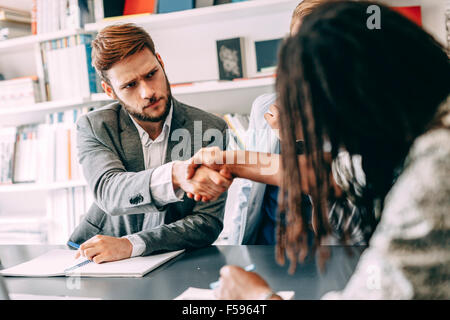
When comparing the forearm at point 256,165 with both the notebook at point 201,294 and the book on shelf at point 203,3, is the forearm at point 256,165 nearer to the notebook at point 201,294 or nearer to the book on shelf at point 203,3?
the notebook at point 201,294

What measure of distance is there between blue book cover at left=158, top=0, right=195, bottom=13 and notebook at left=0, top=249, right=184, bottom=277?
1.38 metres

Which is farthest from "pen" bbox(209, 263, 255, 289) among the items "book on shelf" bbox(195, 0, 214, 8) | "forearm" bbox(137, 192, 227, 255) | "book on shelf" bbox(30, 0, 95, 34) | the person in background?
"book on shelf" bbox(30, 0, 95, 34)

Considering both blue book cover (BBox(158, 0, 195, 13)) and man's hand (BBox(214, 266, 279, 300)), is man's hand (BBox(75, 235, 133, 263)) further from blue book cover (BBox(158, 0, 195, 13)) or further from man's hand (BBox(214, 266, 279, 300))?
blue book cover (BBox(158, 0, 195, 13))

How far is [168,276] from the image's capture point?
0.96m

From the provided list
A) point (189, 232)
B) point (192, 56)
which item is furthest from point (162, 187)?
point (192, 56)

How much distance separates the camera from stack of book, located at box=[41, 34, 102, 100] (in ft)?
7.60

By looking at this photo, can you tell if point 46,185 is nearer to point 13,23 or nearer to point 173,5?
point 13,23

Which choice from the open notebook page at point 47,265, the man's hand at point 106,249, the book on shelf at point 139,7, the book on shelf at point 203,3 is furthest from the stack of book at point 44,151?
the man's hand at point 106,249

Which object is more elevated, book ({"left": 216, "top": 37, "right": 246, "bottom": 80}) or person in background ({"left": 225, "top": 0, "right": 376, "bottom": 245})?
book ({"left": 216, "top": 37, "right": 246, "bottom": 80})

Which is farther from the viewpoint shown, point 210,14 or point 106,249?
point 210,14

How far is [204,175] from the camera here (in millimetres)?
1224

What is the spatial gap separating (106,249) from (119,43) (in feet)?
2.37
